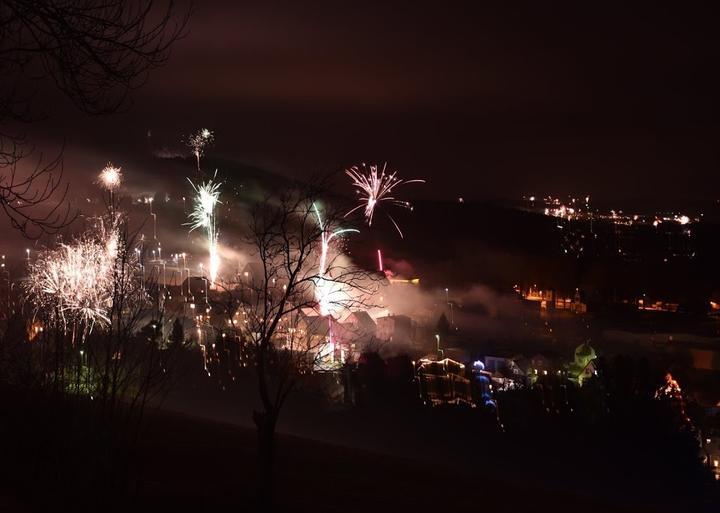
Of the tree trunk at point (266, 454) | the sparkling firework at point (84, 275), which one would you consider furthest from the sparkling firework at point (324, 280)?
the sparkling firework at point (84, 275)

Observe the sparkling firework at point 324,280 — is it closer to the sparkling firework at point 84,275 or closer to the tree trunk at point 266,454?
the tree trunk at point 266,454

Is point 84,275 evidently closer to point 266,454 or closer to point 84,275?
point 84,275

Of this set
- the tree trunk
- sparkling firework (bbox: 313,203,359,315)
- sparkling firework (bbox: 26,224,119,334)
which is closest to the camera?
the tree trunk

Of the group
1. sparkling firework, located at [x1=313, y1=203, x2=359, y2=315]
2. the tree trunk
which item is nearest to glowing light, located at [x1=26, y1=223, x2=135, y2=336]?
sparkling firework, located at [x1=313, y1=203, x2=359, y2=315]

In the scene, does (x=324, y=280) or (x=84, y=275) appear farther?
(x=84, y=275)

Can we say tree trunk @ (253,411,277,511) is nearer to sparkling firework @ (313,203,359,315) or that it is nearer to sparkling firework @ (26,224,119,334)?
sparkling firework @ (313,203,359,315)

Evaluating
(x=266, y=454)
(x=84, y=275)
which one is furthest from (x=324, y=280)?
(x=84, y=275)

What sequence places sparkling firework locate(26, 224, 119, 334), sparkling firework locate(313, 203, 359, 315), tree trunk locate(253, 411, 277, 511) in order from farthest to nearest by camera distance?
sparkling firework locate(26, 224, 119, 334) → sparkling firework locate(313, 203, 359, 315) → tree trunk locate(253, 411, 277, 511)

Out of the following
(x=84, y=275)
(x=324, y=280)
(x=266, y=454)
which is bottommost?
(x=266, y=454)

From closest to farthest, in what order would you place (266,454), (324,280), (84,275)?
(266,454), (324,280), (84,275)
